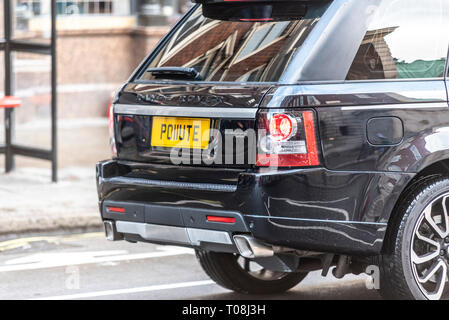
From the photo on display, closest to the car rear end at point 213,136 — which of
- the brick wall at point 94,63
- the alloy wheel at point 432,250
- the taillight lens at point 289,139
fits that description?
the taillight lens at point 289,139

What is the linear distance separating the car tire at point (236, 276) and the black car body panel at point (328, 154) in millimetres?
882

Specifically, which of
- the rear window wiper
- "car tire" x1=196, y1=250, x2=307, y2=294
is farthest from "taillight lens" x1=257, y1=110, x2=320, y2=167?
"car tire" x1=196, y1=250, x2=307, y2=294

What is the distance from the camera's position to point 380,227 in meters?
5.45

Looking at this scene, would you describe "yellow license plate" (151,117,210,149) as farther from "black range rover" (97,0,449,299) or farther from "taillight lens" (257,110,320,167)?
"taillight lens" (257,110,320,167)

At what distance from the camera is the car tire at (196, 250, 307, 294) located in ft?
21.4

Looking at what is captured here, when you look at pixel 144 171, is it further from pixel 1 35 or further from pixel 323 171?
pixel 1 35

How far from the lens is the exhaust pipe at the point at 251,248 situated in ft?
17.8

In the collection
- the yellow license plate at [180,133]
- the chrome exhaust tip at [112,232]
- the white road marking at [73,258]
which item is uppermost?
the yellow license plate at [180,133]

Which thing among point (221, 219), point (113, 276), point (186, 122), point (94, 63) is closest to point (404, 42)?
point (186, 122)

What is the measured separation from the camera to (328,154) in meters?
5.38

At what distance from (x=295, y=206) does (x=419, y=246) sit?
2.51ft

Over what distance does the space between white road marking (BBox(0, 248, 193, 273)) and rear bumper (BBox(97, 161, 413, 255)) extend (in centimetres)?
214

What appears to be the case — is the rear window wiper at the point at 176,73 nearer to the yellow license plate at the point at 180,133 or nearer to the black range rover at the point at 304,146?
the black range rover at the point at 304,146

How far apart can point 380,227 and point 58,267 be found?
2.80 meters
